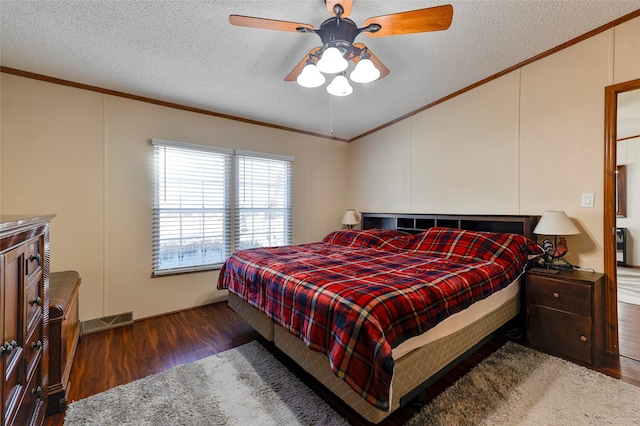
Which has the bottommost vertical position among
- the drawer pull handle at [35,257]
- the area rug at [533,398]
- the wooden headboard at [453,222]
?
the area rug at [533,398]

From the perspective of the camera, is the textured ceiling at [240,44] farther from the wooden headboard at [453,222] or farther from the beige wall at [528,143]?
the wooden headboard at [453,222]

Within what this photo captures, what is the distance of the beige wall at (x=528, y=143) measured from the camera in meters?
2.40

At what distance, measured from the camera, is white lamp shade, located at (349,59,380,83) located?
75.2 inches

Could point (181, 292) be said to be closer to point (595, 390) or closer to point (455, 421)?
point (455, 421)

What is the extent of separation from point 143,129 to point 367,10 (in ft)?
8.85

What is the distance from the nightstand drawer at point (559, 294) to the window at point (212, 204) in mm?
3063

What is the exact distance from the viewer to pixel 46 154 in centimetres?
265

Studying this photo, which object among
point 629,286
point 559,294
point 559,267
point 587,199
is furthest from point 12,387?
point 629,286

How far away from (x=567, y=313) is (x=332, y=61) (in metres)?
2.73

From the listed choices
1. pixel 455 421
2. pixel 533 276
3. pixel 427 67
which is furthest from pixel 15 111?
pixel 533 276

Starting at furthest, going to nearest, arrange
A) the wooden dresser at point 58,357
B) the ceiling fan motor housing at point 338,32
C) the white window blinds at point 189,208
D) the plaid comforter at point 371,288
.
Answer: the white window blinds at point 189,208, the ceiling fan motor housing at point 338,32, the wooden dresser at point 58,357, the plaid comforter at point 371,288

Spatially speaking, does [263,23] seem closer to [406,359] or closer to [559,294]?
[406,359]

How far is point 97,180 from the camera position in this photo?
2.88 m

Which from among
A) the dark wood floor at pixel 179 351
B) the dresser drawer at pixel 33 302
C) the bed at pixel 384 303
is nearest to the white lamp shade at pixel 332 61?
the bed at pixel 384 303
